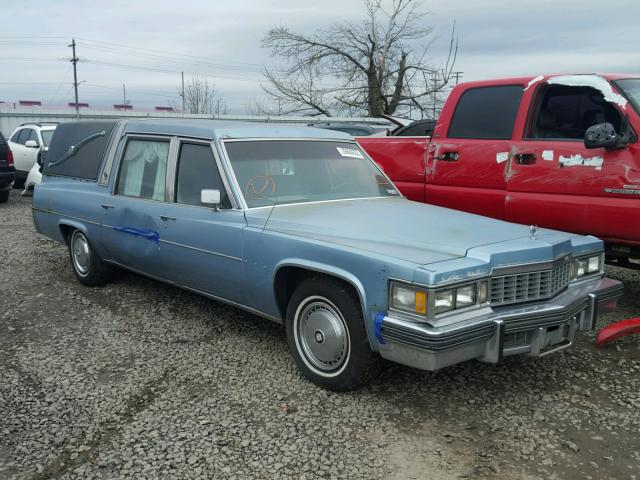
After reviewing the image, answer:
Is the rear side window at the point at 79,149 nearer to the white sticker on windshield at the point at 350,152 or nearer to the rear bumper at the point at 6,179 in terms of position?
the white sticker on windshield at the point at 350,152

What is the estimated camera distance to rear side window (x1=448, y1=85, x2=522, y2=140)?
5457 millimetres

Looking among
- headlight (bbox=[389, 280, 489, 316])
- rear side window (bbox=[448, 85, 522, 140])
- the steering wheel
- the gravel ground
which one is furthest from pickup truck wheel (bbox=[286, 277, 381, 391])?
rear side window (bbox=[448, 85, 522, 140])

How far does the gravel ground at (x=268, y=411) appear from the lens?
2.92m

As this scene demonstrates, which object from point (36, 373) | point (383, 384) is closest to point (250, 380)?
point (383, 384)

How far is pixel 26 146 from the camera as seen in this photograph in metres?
14.5

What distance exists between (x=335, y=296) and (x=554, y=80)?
3149 millimetres

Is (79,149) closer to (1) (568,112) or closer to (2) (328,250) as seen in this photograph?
(2) (328,250)

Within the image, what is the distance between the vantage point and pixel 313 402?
3.55 m

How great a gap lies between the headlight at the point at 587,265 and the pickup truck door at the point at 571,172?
88cm

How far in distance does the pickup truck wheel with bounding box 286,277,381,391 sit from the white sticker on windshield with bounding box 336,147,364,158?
1.63m

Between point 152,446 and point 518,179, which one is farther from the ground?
point 518,179

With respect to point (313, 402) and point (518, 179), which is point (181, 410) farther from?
point (518, 179)

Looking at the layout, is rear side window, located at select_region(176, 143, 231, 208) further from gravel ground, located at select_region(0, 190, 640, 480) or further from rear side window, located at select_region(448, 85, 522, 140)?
rear side window, located at select_region(448, 85, 522, 140)

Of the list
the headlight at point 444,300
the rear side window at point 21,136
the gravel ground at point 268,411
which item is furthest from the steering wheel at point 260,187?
the rear side window at point 21,136
